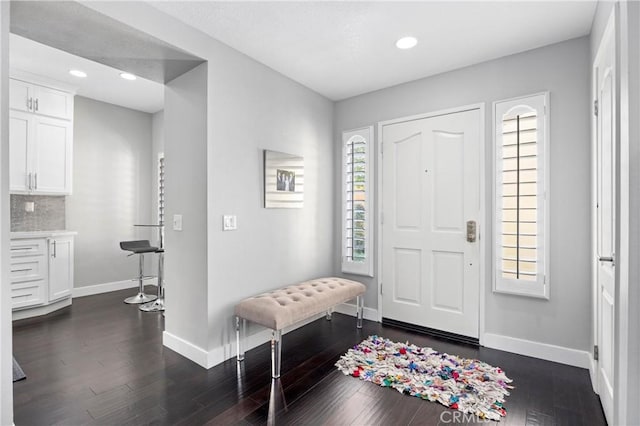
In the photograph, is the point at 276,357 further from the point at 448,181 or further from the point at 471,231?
the point at 448,181

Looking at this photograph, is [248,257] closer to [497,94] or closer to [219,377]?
[219,377]

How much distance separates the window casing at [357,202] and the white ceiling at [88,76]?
8.61 feet

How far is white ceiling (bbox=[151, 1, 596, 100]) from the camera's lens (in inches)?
88.3

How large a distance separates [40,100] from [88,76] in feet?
2.14

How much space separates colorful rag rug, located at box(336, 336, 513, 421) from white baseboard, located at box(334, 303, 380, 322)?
722 millimetres

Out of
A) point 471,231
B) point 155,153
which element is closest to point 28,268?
point 155,153

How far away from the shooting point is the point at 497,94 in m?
2.98

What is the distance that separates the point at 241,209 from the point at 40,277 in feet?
9.21

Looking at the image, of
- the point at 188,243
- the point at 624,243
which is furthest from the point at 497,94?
the point at 188,243

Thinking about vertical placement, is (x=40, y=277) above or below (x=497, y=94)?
below

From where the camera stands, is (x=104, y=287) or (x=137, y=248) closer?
(x=137, y=248)

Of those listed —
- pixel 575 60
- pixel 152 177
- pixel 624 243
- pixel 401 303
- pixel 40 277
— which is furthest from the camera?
pixel 152 177

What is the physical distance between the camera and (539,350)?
2758 mm

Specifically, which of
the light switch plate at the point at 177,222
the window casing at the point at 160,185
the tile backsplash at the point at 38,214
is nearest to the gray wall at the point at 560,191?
the light switch plate at the point at 177,222
